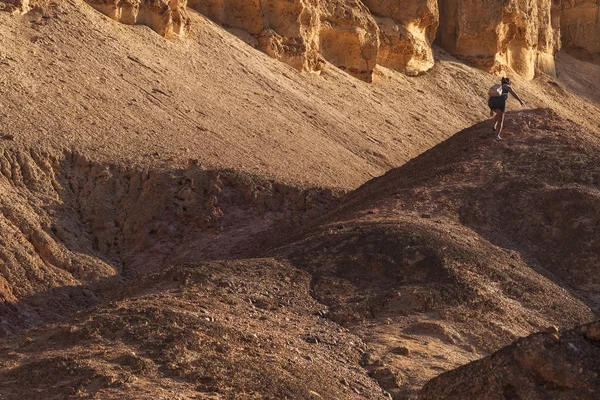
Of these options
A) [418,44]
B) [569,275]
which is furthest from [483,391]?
[418,44]

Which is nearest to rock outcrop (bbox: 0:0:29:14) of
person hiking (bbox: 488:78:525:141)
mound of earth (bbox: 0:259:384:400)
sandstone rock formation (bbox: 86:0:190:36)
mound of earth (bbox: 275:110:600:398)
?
sandstone rock formation (bbox: 86:0:190:36)

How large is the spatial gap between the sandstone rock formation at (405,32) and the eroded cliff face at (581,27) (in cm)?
1041

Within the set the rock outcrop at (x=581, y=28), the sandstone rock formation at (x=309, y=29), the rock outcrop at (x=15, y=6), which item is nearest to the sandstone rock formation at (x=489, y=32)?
the sandstone rock formation at (x=309, y=29)

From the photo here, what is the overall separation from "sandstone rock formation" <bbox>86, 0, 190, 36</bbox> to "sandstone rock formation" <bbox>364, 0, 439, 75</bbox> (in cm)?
836

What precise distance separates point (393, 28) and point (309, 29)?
4097 millimetres

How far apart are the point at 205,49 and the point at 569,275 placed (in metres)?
13.4

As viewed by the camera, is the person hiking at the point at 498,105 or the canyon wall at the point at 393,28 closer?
the person hiking at the point at 498,105

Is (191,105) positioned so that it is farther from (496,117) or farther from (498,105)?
(498,105)

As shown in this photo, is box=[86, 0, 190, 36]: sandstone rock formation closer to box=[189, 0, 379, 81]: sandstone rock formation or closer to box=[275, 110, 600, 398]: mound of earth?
box=[189, 0, 379, 81]: sandstone rock formation

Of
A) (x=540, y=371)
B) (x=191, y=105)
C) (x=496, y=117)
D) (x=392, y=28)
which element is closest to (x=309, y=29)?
(x=392, y=28)

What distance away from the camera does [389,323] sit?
1115 centimetres

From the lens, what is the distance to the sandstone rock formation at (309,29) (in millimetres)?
27766

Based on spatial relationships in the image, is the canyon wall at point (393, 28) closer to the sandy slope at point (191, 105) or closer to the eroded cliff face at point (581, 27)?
the eroded cliff face at point (581, 27)

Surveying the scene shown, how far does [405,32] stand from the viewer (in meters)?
32.7
